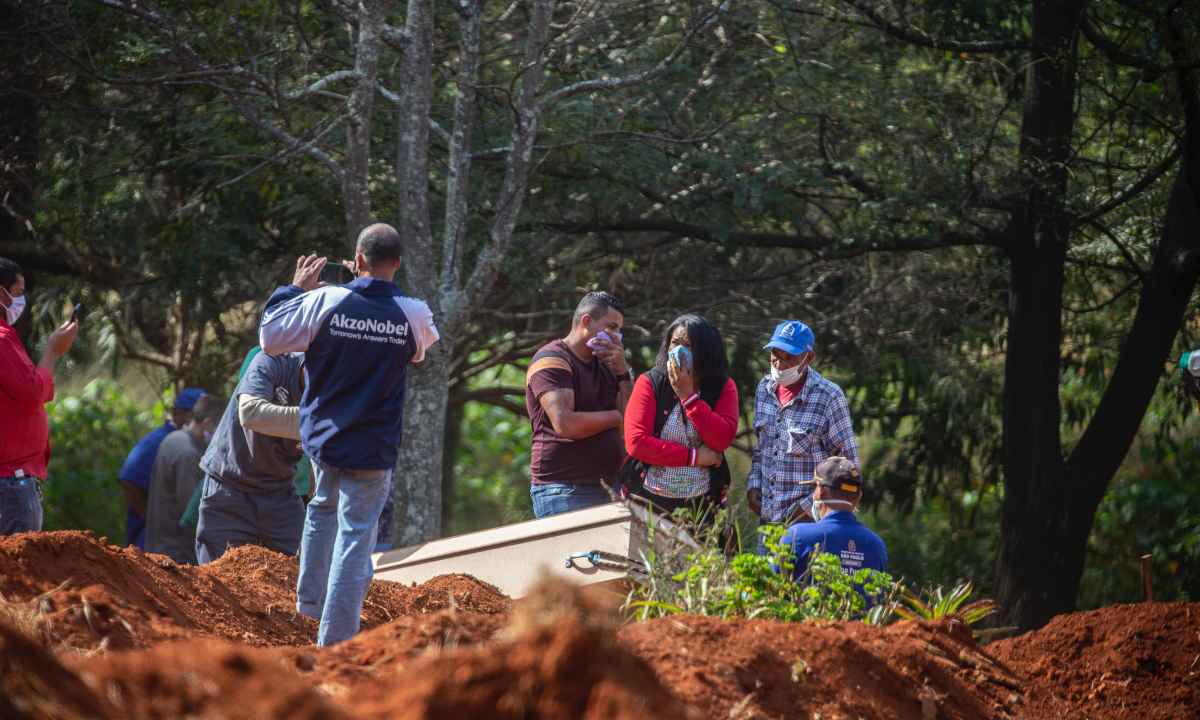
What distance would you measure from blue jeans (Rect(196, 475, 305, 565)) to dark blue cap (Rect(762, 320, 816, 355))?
8.03 feet

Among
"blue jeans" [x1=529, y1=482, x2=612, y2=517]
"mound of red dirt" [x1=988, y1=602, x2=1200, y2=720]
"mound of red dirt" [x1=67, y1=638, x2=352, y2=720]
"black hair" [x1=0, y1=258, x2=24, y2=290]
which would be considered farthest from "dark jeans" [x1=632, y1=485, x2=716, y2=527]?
"mound of red dirt" [x1=67, y1=638, x2=352, y2=720]

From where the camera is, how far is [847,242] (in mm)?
9773

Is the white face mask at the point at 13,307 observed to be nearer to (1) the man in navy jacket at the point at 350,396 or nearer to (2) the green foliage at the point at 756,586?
(1) the man in navy jacket at the point at 350,396

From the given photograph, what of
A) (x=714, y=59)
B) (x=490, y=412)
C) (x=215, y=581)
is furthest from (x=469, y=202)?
(x=490, y=412)

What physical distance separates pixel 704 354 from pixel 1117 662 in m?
2.16

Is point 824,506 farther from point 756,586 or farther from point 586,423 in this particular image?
point 586,423

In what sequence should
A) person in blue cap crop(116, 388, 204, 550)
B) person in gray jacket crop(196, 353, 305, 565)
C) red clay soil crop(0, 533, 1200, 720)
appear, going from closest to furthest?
red clay soil crop(0, 533, 1200, 720) → person in gray jacket crop(196, 353, 305, 565) → person in blue cap crop(116, 388, 204, 550)

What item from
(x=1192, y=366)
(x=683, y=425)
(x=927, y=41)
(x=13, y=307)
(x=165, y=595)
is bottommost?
(x=165, y=595)

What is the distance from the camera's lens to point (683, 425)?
647cm

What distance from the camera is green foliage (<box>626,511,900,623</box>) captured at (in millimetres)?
4852

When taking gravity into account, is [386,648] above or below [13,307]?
below

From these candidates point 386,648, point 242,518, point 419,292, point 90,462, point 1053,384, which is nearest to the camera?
point 386,648

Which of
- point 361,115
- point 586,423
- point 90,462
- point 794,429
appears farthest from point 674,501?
point 90,462

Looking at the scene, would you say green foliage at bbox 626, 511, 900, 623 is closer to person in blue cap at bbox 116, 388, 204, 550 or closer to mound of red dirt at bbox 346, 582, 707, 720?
mound of red dirt at bbox 346, 582, 707, 720
